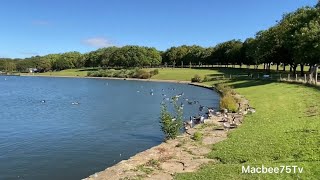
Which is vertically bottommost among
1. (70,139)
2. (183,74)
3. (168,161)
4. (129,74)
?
(70,139)

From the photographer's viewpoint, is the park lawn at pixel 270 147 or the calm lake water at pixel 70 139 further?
the calm lake water at pixel 70 139

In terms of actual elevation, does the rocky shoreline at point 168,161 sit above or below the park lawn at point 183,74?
below

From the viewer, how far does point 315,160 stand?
711 inches

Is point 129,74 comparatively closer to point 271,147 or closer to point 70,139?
point 70,139

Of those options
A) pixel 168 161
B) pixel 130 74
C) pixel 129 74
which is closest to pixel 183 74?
pixel 130 74

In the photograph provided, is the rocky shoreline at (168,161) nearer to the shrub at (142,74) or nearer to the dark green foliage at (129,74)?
the shrub at (142,74)

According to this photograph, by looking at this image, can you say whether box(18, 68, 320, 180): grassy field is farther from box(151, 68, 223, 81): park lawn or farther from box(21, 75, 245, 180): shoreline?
box(151, 68, 223, 81): park lawn

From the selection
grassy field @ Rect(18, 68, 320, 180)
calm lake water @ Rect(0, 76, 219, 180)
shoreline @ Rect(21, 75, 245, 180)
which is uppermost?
grassy field @ Rect(18, 68, 320, 180)

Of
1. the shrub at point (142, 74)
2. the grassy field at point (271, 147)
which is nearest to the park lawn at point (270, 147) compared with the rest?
the grassy field at point (271, 147)

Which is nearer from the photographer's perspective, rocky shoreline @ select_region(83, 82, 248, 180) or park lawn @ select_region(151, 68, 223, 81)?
rocky shoreline @ select_region(83, 82, 248, 180)

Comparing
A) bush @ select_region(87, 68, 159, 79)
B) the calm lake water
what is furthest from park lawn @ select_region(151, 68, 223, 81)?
the calm lake water

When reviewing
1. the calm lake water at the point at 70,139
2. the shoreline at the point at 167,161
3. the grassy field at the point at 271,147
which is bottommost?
the calm lake water at the point at 70,139

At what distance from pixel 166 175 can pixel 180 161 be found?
2655 millimetres

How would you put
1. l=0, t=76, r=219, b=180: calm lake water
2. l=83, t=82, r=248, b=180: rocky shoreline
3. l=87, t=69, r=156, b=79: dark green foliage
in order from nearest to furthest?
l=83, t=82, r=248, b=180: rocky shoreline
l=0, t=76, r=219, b=180: calm lake water
l=87, t=69, r=156, b=79: dark green foliage
